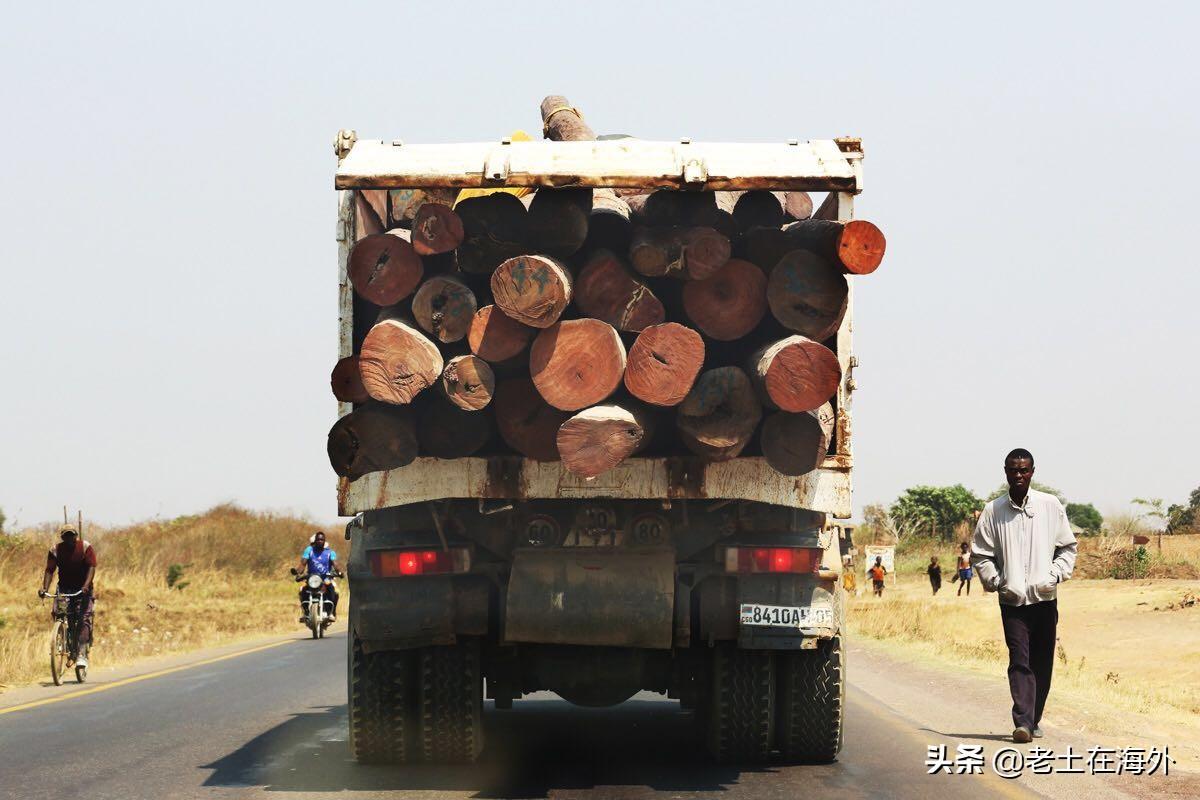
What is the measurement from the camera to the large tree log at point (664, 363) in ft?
24.8

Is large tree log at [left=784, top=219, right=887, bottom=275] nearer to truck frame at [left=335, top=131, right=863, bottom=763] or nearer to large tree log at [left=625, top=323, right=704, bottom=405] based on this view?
truck frame at [left=335, top=131, right=863, bottom=763]

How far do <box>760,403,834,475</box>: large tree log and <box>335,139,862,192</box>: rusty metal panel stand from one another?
1132mm

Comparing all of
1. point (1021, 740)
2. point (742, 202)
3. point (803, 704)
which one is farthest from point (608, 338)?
point (1021, 740)

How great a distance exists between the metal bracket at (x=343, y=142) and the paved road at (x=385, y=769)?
3.32 m

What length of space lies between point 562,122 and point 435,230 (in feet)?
10.6

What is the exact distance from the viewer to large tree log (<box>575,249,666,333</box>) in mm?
7742

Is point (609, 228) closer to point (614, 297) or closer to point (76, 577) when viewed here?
point (614, 297)

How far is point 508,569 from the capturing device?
8.43m

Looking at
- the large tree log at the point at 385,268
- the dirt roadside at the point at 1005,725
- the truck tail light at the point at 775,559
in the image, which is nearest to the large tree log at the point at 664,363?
the truck tail light at the point at 775,559

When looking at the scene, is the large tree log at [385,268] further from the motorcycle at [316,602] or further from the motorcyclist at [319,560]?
the motorcycle at [316,602]

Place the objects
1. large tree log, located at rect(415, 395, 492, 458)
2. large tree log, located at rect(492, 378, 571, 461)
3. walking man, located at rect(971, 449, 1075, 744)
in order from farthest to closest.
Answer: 1. walking man, located at rect(971, 449, 1075, 744)
2. large tree log, located at rect(415, 395, 492, 458)
3. large tree log, located at rect(492, 378, 571, 461)

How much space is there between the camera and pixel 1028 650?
9602 millimetres

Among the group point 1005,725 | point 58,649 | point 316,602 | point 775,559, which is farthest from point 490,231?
point 316,602

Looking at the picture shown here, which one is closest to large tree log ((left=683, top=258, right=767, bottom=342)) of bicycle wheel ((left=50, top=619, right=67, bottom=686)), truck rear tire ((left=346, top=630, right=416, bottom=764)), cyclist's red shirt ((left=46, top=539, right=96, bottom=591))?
truck rear tire ((left=346, top=630, right=416, bottom=764))
